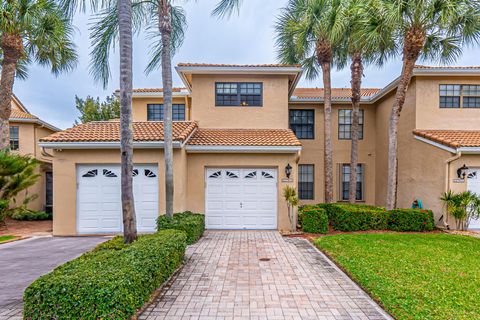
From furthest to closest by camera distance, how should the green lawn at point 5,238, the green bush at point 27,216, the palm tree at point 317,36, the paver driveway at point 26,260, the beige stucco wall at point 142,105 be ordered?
the beige stucco wall at point 142,105 → the green bush at point 27,216 → the palm tree at point 317,36 → the green lawn at point 5,238 → the paver driveway at point 26,260

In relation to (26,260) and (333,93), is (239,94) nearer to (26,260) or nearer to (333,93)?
(333,93)

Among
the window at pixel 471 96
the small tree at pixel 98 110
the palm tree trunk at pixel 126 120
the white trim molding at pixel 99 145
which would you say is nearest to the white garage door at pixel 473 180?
the window at pixel 471 96

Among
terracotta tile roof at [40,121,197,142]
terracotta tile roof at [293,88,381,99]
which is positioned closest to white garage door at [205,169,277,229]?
terracotta tile roof at [40,121,197,142]

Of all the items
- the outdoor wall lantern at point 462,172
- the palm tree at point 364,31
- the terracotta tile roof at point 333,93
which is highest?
the palm tree at point 364,31

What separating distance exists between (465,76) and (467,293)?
12694 mm

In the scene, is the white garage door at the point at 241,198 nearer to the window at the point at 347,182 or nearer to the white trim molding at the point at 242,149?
the white trim molding at the point at 242,149

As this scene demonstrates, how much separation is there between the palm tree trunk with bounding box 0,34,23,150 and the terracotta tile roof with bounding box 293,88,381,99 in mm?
14702

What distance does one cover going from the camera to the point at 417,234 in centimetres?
1023

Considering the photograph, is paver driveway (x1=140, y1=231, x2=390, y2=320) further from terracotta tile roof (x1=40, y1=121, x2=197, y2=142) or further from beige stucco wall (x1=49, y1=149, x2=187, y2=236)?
terracotta tile roof (x1=40, y1=121, x2=197, y2=142)

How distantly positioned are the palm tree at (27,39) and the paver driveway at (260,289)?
11.3 m

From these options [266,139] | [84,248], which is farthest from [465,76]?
[84,248]

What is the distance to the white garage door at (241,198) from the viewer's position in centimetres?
1123

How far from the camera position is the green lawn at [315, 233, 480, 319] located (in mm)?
4520

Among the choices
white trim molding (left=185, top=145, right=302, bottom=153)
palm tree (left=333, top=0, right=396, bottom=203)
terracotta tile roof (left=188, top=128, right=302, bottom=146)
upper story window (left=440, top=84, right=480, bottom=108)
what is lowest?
white trim molding (left=185, top=145, right=302, bottom=153)
